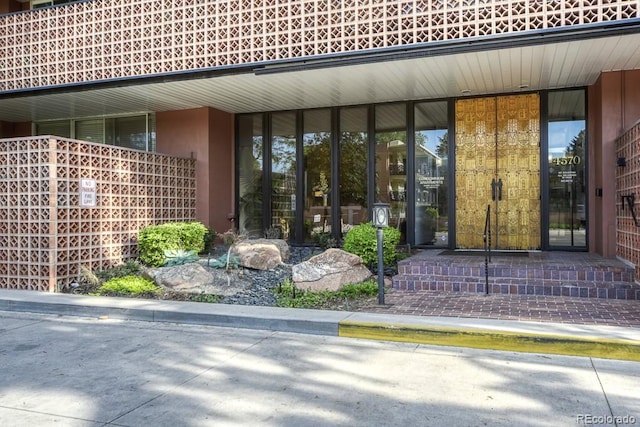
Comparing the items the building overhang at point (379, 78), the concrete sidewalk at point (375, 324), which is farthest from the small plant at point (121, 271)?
the building overhang at point (379, 78)

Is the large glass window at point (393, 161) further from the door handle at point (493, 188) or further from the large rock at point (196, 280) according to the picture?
the large rock at point (196, 280)

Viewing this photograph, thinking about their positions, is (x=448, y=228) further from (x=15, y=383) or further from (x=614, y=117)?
(x=15, y=383)

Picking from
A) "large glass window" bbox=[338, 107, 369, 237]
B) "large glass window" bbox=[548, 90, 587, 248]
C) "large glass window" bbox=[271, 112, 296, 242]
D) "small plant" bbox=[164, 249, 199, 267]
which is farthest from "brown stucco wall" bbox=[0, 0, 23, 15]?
"large glass window" bbox=[548, 90, 587, 248]

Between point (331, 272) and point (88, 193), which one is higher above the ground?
point (88, 193)

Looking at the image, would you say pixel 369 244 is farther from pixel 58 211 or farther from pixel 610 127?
pixel 58 211

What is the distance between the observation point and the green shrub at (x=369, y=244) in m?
9.47

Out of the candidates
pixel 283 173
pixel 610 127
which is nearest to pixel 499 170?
pixel 610 127

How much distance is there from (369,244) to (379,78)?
338 centimetres

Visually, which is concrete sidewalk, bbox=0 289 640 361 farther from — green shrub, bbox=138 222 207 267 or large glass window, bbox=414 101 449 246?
large glass window, bbox=414 101 449 246

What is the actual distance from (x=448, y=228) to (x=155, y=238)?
6.60 metres

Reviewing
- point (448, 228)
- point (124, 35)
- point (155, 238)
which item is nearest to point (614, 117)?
point (448, 228)

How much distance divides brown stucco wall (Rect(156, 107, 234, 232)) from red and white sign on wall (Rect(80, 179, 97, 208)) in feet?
10.9

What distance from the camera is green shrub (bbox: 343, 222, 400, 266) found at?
947 centimetres

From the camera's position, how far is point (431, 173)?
11.9 m
